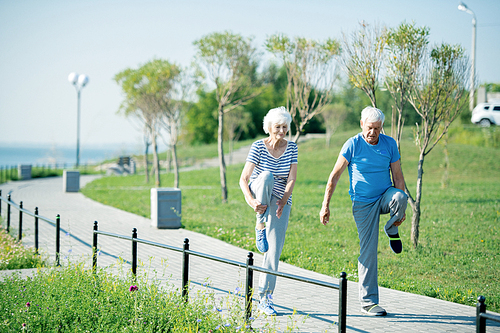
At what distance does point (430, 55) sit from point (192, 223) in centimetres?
650

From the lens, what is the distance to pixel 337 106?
49.9 meters

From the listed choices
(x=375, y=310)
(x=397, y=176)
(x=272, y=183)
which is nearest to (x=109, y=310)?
(x=272, y=183)

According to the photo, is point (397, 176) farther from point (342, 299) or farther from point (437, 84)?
point (437, 84)

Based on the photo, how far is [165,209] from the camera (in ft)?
36.3

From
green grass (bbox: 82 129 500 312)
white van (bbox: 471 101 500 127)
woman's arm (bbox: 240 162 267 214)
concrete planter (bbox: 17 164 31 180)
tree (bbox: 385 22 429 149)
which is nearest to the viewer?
woman's arm (bbox: 240 162 267 214)

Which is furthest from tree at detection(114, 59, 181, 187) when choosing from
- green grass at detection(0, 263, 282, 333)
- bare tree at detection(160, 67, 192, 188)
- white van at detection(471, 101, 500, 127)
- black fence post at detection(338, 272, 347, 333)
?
white van at detection(471, 101, 500, 127)

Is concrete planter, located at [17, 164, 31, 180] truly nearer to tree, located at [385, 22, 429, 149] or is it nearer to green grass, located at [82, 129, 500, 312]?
green grass, located at [82, 129, 500, 312]

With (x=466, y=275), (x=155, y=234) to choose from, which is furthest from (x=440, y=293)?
(x=155, y=234)

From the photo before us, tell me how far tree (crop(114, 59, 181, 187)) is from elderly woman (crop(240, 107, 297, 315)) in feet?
50.4

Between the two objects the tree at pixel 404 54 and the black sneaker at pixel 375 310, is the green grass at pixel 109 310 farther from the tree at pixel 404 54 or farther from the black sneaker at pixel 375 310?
the tree at pixel 404 54

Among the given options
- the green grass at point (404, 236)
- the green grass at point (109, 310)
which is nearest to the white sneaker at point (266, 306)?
the green grass at point (109, 310)

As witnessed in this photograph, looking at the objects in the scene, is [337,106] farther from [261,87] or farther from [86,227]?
[86,227]

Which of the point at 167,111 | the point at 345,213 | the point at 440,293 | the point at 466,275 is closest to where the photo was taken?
the point at 440,293

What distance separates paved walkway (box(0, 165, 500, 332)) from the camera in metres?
4.64
